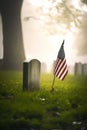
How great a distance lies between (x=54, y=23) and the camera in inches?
1038

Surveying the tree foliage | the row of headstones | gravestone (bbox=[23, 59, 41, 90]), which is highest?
the tree foliage

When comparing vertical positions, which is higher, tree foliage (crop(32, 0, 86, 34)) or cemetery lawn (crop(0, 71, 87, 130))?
tree foliage (crop(32, 0, 86, 34))

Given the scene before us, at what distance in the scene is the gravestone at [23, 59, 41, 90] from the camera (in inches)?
410

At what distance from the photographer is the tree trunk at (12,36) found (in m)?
22.0

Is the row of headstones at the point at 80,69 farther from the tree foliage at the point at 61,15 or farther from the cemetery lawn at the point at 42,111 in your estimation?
the cemetery lawn at the point at 42,111

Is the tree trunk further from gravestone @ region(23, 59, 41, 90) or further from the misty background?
gravestone @ region(23, 59, 41, 90)

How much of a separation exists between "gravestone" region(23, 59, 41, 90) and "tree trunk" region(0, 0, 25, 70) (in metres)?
11.2

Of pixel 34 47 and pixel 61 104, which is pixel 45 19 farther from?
pixel 61 104

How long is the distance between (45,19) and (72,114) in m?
20.5

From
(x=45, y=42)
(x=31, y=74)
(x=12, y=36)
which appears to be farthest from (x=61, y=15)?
(x=31, y=74)

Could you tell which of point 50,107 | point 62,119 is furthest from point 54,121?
point 50,107

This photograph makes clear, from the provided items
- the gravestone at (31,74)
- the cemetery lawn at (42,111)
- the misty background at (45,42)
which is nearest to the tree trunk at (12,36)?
the misty background at (45,42)

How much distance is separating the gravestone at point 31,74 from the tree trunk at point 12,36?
11.2m

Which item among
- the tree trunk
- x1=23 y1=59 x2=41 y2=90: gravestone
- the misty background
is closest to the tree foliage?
the tree trunk
